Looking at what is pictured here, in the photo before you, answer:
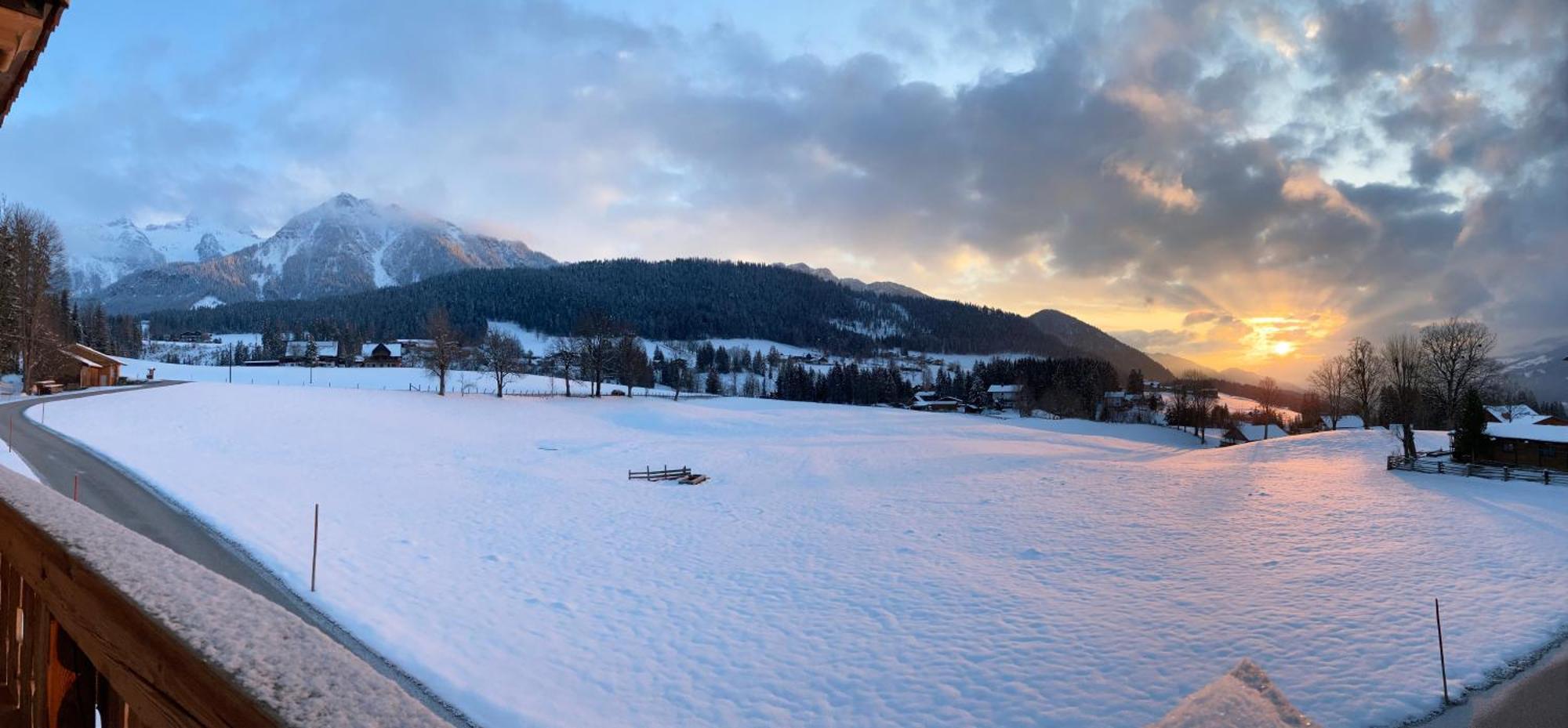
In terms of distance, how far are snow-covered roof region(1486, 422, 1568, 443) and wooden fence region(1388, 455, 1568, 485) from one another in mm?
1614

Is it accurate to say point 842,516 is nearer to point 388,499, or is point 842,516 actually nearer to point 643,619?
point 643,619

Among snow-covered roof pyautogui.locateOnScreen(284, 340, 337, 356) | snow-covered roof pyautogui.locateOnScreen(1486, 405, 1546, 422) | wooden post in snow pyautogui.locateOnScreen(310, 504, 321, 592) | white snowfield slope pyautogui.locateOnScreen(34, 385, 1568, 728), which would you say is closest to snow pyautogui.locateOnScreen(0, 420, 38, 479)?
white snowfield slope pyautogui.locateOnScreen(34, 385, 1568, 728)

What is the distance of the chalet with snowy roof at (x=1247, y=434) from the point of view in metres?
75.5

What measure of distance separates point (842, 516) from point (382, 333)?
636 ft

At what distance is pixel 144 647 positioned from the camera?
162 centimetres

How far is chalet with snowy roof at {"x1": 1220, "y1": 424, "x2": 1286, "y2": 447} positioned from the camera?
75.5 metres

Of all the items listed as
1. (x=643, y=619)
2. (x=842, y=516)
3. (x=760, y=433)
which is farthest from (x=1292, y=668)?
(x=760, y=433)

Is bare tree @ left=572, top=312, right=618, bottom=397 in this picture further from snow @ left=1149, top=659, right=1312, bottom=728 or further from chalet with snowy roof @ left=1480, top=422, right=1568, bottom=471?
snow @ left=1149, top=659, right=1312, bottom=728

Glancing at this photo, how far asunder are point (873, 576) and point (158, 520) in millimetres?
19454

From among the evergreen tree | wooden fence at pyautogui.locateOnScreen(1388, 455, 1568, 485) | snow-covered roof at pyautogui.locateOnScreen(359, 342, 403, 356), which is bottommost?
wooden fence at pyautogui.locateOnScreen(1388, 455, 1568, 485)

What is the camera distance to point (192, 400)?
45.2 m

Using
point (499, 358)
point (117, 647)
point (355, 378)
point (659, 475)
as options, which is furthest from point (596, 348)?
point (117, 647)

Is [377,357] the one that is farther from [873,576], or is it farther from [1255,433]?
[1255,433]

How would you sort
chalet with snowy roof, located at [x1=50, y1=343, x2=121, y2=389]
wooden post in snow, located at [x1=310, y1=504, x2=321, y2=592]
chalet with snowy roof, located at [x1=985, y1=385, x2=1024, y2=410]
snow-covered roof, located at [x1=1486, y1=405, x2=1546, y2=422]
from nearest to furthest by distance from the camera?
wooden post in snow, located at [x1=310, y1=504, x2=321, y2=592] → snow-covered roof, located at [x1=1486, y1=405, x2=1546, y2=422] → chalet with snowy roof, located at [x1=50, y1=343, x2=121, y2=389] → chalet with snowy roof, located at [x1=985, y1=385, x2=1024, y2=410]
